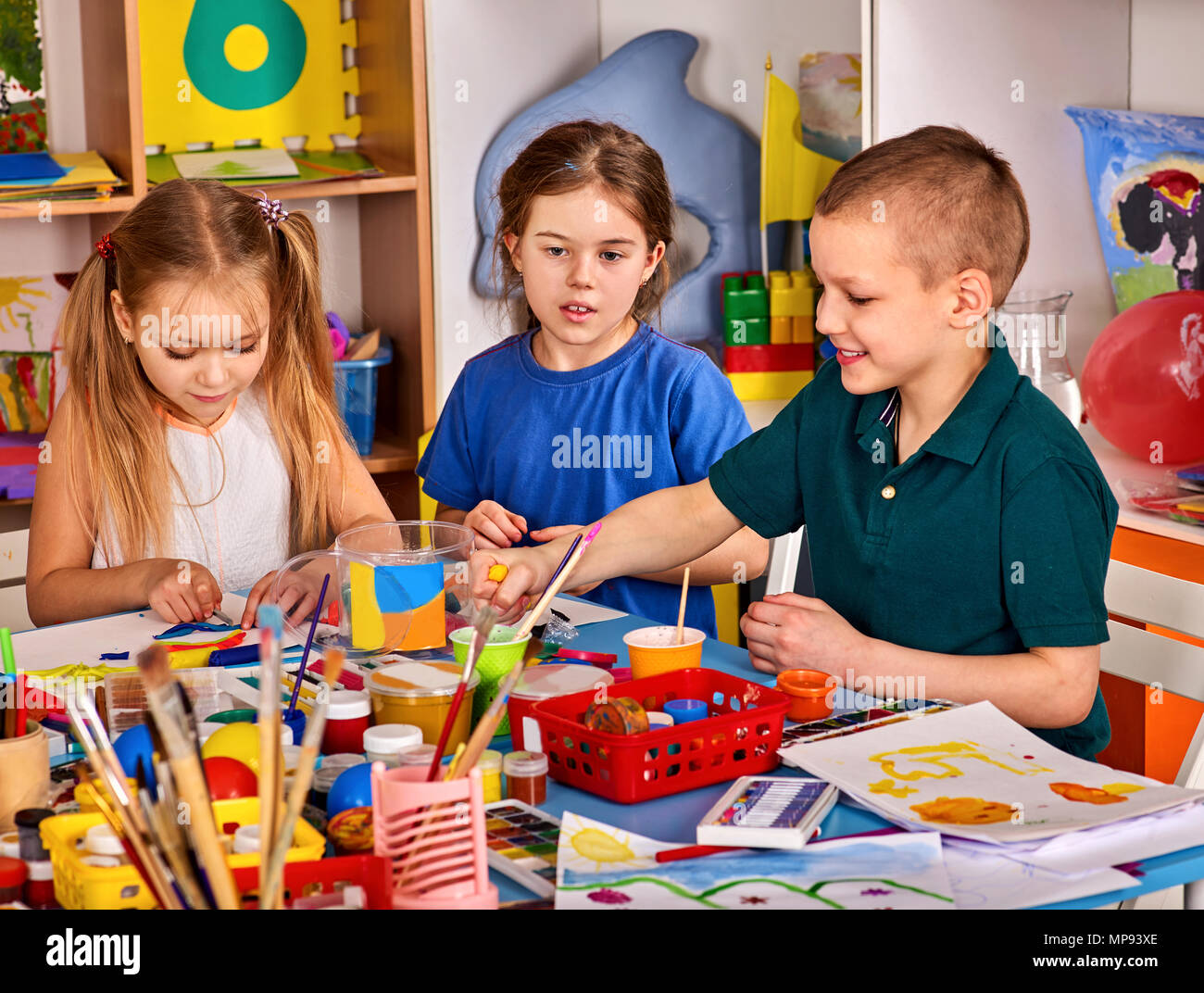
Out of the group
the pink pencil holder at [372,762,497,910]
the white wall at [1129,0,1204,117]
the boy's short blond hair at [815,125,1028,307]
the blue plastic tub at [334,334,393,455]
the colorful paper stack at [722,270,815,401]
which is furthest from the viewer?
the colorful paper stack at [722,270,815,401]

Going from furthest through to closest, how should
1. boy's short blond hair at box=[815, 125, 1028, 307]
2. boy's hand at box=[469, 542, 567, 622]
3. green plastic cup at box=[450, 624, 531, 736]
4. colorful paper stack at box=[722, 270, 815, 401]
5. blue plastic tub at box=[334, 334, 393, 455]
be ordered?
colorful paper stack at box=[722, 270, 815, 401]
blue plastic tub at box=[334, 334, 393, 455]
boy's hand at box=[469, 542, 567, 622]
boy's short blond hair at box=[815, 125, 1028, 307]
green plastic cup at box=[450, 624, 531, 736]

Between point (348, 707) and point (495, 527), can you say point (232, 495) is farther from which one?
point (348, 707)

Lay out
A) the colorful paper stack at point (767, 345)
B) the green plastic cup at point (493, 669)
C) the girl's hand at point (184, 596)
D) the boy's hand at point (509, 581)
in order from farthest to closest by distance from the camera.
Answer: the colorful paper stack at point (767, 345)
the girl's hand at point (184, 596)
the boy's hand at point (509, 581)
the green plastic cup at point (493, 669)

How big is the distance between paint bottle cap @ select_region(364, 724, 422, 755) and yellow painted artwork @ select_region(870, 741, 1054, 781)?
0.33m

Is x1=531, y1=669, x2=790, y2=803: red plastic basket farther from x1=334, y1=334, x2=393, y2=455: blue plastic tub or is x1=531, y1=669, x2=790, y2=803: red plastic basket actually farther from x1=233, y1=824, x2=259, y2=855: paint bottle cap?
x1=334, y1=334, x2=393, y2=455: blue plastic tub

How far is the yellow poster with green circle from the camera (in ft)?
8.63

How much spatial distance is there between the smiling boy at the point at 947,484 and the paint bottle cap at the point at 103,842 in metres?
0.59

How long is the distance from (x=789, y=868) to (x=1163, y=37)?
83.2 inches

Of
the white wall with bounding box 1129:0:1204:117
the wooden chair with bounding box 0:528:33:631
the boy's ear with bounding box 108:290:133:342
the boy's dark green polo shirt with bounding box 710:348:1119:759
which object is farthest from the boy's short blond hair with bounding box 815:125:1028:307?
the white wall with bounding box 1129:0:1204:117

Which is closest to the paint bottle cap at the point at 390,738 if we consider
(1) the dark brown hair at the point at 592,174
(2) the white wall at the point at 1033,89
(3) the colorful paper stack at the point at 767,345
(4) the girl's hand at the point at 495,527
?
(4) the girl's hand at the point at 495,527

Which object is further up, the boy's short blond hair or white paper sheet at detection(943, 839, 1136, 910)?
the boy's short blond hair

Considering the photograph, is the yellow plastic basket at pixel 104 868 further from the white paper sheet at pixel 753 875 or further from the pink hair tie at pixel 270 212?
the pink hair tie at pixel 270 212

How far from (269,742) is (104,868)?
20 cm

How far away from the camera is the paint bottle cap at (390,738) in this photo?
3.01 feet
